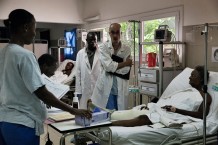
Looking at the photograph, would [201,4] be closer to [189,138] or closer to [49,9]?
[189,138]

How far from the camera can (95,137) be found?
7.54 ft

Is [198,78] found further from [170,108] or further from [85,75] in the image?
[85,75]

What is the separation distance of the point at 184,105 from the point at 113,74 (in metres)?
0.93

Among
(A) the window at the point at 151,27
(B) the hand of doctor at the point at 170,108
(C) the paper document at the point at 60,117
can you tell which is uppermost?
(A) the window at the point at 151,27

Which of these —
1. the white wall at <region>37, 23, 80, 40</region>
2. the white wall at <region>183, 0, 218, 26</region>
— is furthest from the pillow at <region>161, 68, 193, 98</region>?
the white wall at <region>37, 23, 80, 40</region>

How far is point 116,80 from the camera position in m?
3.36

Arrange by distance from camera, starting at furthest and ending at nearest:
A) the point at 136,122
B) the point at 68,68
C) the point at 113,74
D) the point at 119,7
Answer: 1. the point at 68,68
2. the point at 119,7
3. the point at 113,74
4. the point at 136,122

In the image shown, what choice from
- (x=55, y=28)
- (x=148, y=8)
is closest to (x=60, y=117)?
(x=148, y=8)

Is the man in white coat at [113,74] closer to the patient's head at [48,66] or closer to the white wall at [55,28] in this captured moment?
the patient's head at [48,66]

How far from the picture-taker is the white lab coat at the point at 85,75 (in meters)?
3.89

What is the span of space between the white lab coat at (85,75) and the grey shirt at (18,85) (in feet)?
7.52

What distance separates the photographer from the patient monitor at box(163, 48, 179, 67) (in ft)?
11.7

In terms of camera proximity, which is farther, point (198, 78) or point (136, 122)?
point (198, 78)

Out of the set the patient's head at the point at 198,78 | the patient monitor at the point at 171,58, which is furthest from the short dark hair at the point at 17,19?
the patient monitor at the point at 171,58
